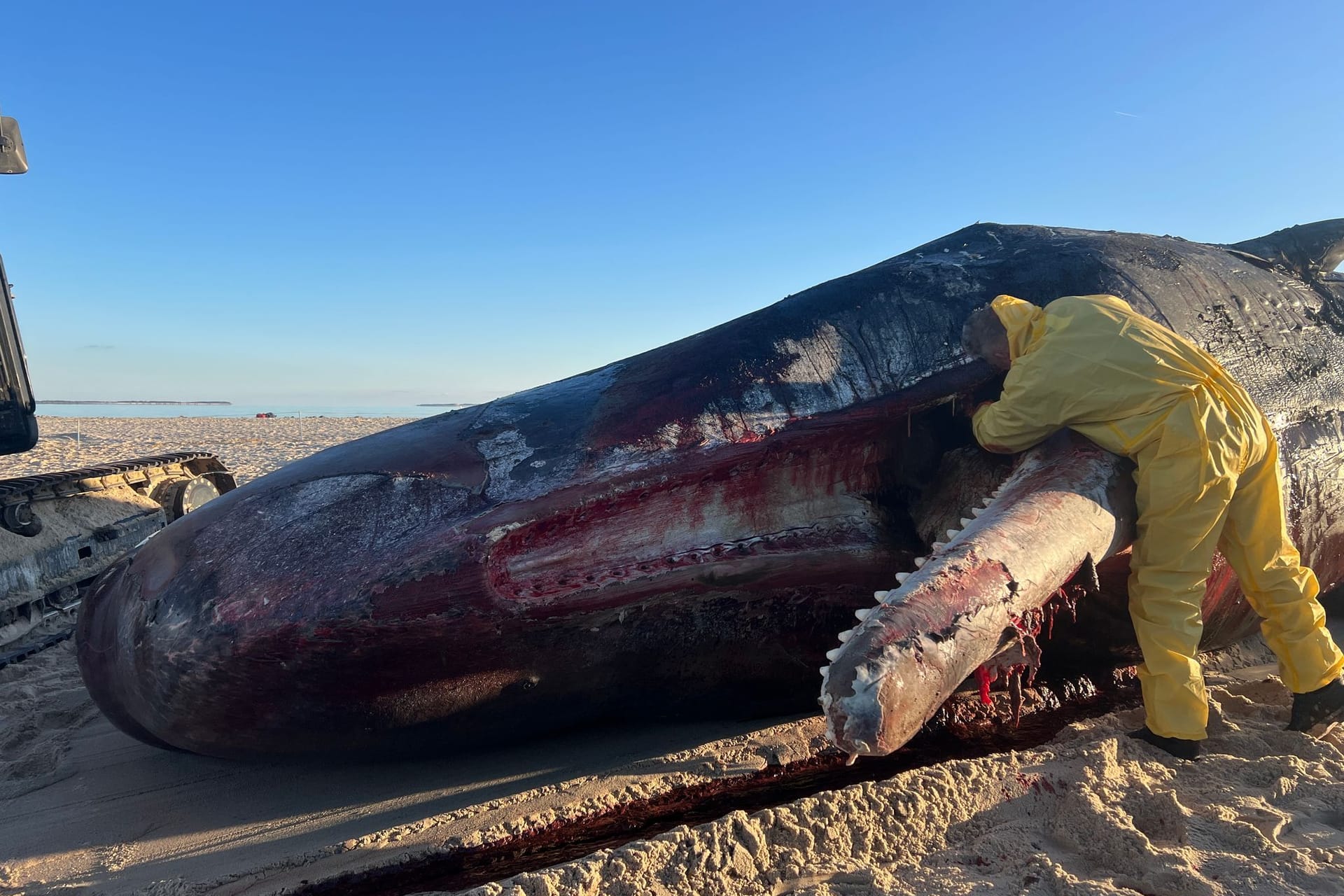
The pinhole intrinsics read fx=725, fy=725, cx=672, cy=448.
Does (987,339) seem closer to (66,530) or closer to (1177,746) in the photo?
(1177,746)

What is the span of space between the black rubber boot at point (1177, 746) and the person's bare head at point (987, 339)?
5.53 feet

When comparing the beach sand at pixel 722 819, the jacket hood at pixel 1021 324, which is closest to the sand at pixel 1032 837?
the beach sand at pixel 722 819

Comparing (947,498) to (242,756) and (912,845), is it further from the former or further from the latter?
(242,756)

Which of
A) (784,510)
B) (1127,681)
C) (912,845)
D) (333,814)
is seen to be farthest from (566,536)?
(1127,681)

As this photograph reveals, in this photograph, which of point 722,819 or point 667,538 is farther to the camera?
point 667,538

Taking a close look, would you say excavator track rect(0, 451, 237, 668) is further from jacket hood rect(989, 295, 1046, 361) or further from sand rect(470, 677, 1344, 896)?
jacket hood rect(989, 295, 1046, 361)

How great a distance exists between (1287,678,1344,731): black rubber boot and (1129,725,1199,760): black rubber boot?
65 centimetres

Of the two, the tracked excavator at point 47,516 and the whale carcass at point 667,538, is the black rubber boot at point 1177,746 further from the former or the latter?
the tracked excavator at point 47,516

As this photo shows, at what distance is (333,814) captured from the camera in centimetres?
292

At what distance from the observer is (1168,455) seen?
2.74 meters

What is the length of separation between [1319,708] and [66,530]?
26.6 ft

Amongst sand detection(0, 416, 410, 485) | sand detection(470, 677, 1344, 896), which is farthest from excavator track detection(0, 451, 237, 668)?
sand detection(470, 677, 1344, 896)

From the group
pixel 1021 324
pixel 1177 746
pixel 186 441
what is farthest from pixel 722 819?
pixel 186 441

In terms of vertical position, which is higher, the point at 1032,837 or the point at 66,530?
the point at 66,530
